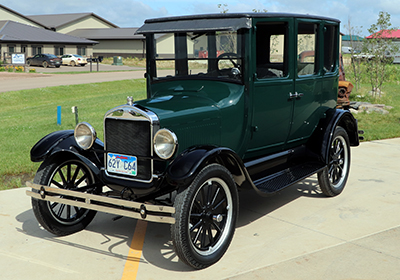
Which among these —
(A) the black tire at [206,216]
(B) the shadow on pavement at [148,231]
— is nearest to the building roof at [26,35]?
(B) the shadow on pavement at [148,231]

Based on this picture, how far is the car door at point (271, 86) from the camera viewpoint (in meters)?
4.77

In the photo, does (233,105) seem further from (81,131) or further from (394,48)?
(394,48)

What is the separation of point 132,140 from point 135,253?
1.03m

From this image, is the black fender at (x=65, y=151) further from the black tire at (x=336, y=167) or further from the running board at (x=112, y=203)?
the black tire at (x=336, y=167)

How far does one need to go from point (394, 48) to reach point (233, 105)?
46.7 feet

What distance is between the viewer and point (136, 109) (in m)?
3.96

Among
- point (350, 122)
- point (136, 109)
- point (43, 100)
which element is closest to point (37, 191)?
point (136, 109)

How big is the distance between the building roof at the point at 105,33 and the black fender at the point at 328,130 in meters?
55.4

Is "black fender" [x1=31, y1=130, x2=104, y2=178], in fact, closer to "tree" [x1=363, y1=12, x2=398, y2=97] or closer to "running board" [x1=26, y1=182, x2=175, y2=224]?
"running board" [x1=26, y1=182, x2=175, y2=224]

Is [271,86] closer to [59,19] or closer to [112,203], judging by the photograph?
[112,203]

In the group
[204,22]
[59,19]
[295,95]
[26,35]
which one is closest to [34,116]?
[204,22]

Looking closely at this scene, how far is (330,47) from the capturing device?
5.98 m

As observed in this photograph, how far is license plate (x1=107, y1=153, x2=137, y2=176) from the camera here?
406 centimetres

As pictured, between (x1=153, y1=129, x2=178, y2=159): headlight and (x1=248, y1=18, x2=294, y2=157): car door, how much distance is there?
1.26 metres
